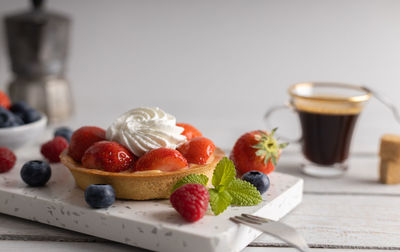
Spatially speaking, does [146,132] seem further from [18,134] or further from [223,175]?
[18,134]

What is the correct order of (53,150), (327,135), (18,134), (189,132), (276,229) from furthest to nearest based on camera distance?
(18,134) < (327,135) < (53,150) < (189,132) < (276,229)

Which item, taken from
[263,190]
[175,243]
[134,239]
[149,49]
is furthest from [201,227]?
[149,49]

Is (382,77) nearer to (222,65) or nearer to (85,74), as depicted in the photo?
(222,65)

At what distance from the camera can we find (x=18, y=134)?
205 centimetres

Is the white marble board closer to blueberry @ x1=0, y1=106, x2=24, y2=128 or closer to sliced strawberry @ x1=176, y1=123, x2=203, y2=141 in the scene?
sliced strawberry @ x1=176, y1=123, x2=203, y2=141

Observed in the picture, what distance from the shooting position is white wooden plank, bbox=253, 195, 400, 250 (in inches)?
56.0

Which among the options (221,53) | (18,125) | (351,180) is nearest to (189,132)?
(351,180)

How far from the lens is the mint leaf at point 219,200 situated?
136 centimetres

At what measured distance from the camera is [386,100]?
201 cm

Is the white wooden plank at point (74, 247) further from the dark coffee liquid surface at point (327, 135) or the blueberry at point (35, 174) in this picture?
the dark coffee liquid surface at point (327, 135)

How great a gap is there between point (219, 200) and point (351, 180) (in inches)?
30.6

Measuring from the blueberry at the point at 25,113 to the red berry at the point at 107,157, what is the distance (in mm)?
750

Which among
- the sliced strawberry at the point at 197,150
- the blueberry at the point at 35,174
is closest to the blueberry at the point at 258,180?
the sliced strawberry at the point at 197,150

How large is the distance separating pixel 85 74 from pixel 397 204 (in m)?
2.02
